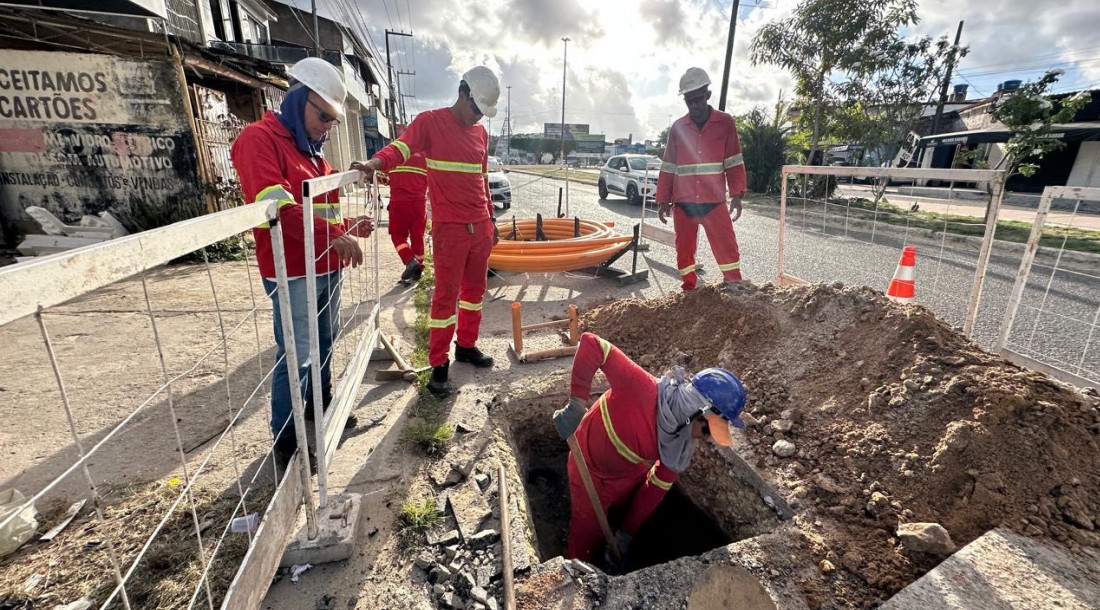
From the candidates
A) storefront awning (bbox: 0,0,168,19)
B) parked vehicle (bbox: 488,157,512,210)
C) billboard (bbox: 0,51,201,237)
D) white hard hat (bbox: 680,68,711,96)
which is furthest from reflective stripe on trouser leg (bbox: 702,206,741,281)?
storefront awning (bbox: 0,0,168,19)

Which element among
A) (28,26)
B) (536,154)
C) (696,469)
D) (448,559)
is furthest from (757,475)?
(536,154)

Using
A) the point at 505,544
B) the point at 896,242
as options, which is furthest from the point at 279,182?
the point at 896,242

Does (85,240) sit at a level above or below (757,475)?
above

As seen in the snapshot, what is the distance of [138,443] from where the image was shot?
2.74 metres

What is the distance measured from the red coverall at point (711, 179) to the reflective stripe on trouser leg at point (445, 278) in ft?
6.96

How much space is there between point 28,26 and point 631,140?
64108 millimetres

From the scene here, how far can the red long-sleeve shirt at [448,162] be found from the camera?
10.2 feet

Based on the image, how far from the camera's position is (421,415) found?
119 inches

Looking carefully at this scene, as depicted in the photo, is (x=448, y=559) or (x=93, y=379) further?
(x=93, y=379)

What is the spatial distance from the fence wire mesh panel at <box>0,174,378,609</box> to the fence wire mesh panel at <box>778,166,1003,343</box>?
382cm

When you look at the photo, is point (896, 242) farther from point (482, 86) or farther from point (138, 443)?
point (138, 443)

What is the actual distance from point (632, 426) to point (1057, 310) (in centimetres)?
564

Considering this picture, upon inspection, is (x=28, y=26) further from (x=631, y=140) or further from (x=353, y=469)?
(x=631, y=140)

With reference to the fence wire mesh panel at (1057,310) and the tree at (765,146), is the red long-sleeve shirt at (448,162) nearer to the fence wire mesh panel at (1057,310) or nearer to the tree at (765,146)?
the fence wire mesh panel at (1057,310)
